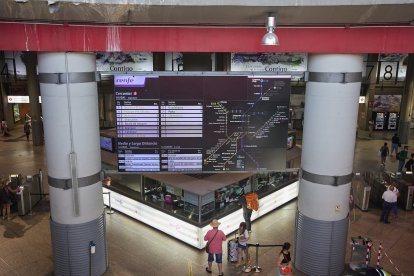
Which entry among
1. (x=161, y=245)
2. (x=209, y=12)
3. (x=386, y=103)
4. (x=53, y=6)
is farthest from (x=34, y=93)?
(x=386, y=103)

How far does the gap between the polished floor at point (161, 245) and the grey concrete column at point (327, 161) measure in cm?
90

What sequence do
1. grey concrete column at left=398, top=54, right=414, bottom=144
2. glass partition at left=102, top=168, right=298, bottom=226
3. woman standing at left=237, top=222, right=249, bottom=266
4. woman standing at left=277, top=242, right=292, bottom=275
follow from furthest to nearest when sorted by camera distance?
grey concrete column at left=398, top=54, right=414, bottom=144
glass partition at left=102, top=168, right=298, bottom=226
woman standing at left=237, top=222, right=249, bottom=266
woman standing at left=277, top=242, right=292, bottom=275

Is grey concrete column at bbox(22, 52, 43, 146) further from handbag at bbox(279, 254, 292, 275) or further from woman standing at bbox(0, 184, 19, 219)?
handbag at bbox(279, 254, 292, 275)

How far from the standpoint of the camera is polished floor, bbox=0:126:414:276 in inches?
354

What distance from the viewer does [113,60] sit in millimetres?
16500

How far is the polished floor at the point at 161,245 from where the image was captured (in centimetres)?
900

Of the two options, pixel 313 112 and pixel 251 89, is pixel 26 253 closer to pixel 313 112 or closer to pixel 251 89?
pixel 251 89

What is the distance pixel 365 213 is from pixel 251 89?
6774 millimetres

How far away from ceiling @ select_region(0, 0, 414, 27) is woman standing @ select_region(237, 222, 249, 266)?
14.2 feet

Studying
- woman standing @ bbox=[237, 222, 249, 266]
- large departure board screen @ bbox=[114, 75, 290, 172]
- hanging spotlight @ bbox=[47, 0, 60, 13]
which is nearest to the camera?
hanging spotlight @ bbox=[47, 0, 60, 13]

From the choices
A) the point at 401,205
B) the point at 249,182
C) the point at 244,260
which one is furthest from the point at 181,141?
the point at 401,205

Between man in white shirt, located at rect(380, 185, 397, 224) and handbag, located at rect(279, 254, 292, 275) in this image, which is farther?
man in white shirt, located at rect(380, 185, 397, 224)

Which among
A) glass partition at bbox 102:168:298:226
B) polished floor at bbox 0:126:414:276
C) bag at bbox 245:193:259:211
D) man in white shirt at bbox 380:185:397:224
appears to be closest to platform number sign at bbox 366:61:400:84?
polished floor at bbox 0:126:414:276

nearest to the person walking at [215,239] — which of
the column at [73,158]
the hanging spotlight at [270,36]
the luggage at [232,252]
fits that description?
the luggage at [232,252]
